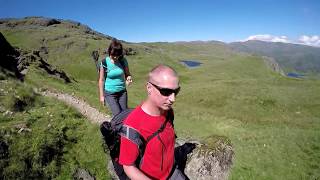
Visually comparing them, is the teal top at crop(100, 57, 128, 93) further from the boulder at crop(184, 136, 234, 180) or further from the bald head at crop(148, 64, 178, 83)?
the bald head at crop(148, 64, 178, 83)

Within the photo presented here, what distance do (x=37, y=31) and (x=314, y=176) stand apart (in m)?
172

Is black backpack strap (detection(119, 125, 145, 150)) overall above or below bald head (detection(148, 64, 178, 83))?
below

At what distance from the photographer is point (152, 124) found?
5.60 m

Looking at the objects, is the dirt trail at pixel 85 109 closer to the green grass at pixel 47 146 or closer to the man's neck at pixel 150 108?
the green grass at pixel 47 146

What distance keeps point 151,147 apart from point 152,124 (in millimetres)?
403

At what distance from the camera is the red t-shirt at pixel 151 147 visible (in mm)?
5262

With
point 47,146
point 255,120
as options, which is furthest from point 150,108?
point 255,120

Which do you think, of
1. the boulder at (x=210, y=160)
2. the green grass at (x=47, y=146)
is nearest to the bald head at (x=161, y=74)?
the boulder at (x=210, y=160)

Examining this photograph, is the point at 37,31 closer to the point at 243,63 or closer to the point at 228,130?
the point at 243,63

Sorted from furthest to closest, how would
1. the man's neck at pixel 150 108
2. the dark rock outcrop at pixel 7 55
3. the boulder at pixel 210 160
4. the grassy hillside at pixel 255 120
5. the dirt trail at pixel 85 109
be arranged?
1. the dark rock outcrop at pixel 7 55
2. the dirt trail at pixel 85 109
3. the grassy hillside at pixel 255 120
4. the boulder at pixel 210 160
5. the man's neck at pixel 150 108

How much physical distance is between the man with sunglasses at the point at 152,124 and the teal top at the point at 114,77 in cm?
539

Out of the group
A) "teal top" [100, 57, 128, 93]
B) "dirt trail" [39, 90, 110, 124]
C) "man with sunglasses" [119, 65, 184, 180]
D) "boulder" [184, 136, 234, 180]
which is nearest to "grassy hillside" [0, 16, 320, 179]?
"dirt trail" [39, 90, 110, 124]

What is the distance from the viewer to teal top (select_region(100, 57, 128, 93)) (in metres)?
11.0

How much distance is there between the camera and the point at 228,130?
29641 millimetres
